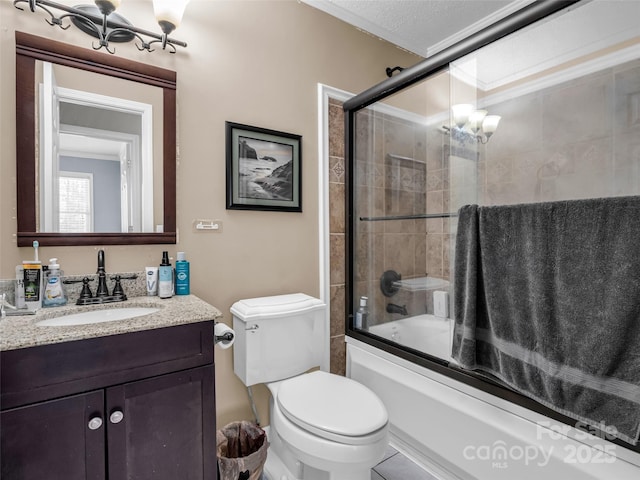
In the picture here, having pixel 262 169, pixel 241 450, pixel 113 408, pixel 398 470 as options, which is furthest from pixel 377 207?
pixel 113 408

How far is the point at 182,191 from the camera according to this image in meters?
1.59

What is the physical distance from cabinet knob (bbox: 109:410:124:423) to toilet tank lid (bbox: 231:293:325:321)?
61cm

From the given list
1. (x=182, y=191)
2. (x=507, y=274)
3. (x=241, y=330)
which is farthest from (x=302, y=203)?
(x=507, y=274)

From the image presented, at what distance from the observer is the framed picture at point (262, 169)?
5.68 ft

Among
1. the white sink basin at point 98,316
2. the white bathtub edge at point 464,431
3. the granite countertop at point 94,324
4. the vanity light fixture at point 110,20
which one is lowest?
the white bathtub edge at point 464,431

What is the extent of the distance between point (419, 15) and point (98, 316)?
2429 millimetres

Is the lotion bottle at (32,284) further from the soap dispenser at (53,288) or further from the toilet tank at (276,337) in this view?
the toilet tank at (276,337)

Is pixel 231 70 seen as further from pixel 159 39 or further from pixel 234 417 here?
pixel 234 417

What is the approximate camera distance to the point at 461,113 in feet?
4.90

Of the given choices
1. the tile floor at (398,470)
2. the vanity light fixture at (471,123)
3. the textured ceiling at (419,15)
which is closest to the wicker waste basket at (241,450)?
the tile floor at (398,470)

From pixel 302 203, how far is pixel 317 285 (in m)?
0.51

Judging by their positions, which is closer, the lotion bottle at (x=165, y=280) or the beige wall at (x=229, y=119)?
the beige wall at (x=229, y=119)

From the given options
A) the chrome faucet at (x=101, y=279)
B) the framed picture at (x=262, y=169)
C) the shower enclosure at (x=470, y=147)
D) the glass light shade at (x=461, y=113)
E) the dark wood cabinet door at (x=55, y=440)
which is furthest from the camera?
the framed picture at (x=262, y=169)

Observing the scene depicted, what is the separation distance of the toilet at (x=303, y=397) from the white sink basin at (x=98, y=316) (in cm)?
45
